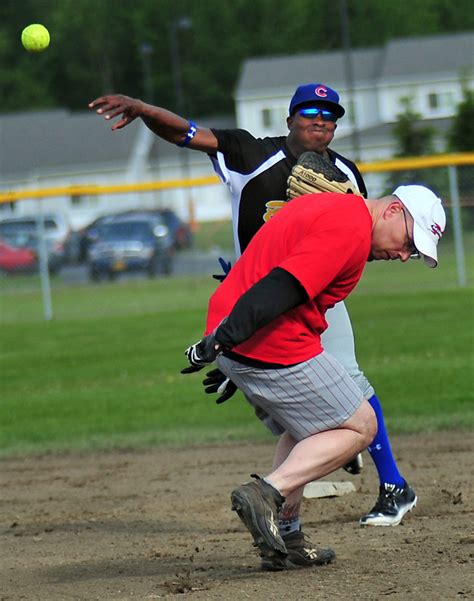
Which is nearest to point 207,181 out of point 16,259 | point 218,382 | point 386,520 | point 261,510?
point 16,259

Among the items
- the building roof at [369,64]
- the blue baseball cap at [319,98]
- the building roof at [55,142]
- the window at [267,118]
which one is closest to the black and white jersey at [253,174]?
the blue baseball cap at [319,98]

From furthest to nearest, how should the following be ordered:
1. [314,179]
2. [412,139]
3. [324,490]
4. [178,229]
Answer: [412,139], [178,229], [324,490], [314,179]

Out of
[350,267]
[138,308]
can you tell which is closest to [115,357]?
[138,308]

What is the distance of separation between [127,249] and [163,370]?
12.4 m

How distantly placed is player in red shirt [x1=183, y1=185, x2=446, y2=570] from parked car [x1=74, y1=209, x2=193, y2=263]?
1955 cm

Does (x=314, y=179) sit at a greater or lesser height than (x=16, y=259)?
greater

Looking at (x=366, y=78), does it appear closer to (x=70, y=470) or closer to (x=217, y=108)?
(x=217, y=108)

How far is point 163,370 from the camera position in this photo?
12.5 metres

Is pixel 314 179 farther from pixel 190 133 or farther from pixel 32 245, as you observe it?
pixel 32 245

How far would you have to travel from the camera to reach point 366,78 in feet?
224

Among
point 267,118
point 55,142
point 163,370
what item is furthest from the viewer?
point 267,118

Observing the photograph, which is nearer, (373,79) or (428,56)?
(428,56)

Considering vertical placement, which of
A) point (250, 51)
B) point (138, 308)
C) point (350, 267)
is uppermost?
point (250, 51)

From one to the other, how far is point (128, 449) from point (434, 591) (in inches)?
186
